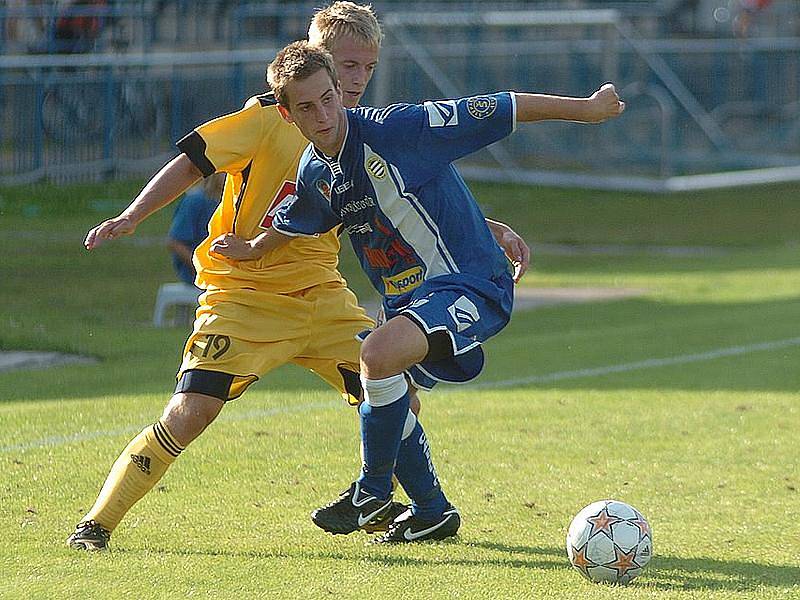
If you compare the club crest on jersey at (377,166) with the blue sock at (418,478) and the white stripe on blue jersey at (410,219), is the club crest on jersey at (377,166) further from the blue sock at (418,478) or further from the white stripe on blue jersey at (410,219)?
the blue sock at (418,478)

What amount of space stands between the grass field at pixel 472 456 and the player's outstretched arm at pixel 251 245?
101cm

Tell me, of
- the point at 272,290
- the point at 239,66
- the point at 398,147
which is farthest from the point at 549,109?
the point at 239,66

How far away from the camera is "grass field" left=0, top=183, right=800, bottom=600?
4.80 meters

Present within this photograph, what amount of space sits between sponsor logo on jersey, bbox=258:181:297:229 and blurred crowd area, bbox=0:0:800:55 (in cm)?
1219

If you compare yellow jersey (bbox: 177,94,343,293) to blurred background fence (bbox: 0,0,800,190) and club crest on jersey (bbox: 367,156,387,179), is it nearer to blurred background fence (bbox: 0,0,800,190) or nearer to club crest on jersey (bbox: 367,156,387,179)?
club crest on jersey (bbox: 367,156,387,179)

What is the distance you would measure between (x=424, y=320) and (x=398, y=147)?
0.59 metres

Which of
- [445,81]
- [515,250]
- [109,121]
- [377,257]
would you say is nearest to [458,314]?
[377,257]

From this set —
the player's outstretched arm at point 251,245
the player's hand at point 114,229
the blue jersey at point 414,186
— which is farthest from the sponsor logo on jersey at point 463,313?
the player's hand at point 114,229

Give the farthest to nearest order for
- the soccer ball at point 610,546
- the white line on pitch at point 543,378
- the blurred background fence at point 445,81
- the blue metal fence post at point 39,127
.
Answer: the blurred background fence at point 445,81, the blue metal fence post at point 39,127, the white line on pitch at point 543,378, the soccer ball at point 610,546

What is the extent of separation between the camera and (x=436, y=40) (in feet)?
86.8

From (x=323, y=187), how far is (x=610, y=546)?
1548mm

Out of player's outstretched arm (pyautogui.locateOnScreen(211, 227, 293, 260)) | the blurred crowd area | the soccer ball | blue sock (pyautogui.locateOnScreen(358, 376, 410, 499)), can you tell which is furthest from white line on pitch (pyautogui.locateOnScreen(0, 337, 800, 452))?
the blurred crowd area

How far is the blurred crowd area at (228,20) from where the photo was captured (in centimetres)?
2273

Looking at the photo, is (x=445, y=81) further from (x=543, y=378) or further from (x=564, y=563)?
(x=564, y=563)
